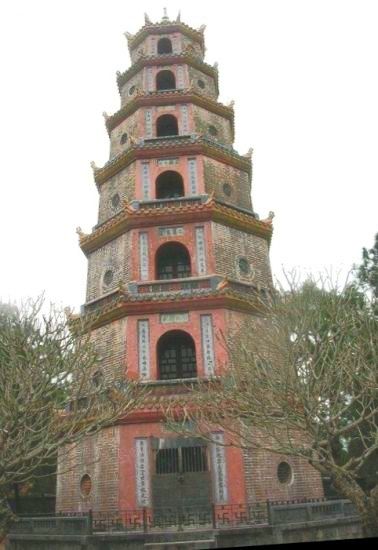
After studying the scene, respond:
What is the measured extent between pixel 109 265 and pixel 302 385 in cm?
834

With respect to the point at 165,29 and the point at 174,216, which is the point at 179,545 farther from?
the point at 165,29

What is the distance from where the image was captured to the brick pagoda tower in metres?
13.9

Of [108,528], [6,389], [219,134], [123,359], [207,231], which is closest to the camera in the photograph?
[6,389]

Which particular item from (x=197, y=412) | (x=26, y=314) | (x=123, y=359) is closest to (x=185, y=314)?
(x=123, y=359)

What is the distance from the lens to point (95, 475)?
14453mm

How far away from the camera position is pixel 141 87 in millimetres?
21219

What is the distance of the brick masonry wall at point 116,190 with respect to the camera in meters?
18.5

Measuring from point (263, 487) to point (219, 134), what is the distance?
12335mm

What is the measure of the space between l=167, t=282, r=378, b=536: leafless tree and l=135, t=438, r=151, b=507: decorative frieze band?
1159 millimetres

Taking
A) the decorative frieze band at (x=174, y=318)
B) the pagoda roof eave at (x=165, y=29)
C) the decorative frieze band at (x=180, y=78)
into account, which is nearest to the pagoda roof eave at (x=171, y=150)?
the decorative frieze band at (x=180, y=78)

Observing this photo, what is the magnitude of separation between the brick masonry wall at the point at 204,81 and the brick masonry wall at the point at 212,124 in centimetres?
122

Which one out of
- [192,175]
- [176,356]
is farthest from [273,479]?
[192,175]

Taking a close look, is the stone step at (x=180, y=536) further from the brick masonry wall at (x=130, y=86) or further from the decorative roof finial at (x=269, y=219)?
the brick masonry wall at (x=130, y=86)

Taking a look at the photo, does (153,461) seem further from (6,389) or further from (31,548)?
(6,389)
